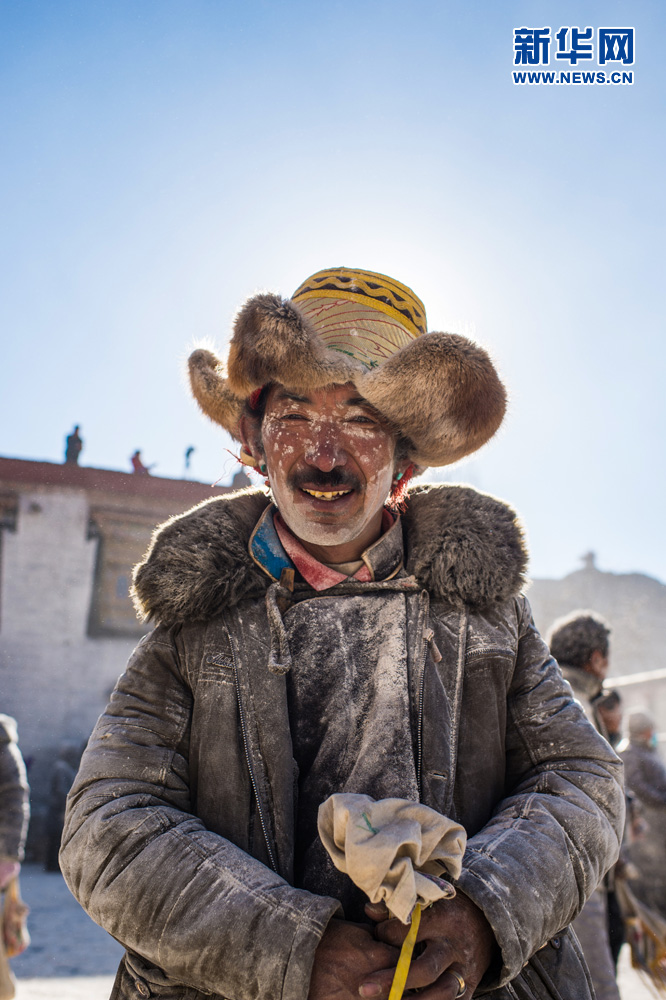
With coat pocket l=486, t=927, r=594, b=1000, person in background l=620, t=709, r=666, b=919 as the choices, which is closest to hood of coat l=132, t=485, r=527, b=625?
coat pocket l=486, t=927, r=594, b=1000

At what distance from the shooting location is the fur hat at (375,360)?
1.80 metres

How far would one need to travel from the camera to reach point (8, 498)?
Result: 11.8 meters

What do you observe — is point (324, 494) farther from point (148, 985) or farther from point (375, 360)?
point (148, 985)

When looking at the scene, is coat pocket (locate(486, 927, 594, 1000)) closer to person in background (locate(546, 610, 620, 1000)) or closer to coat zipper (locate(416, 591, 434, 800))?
coat zipper (locate(416, 591, 434, 800))

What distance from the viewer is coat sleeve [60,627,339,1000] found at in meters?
1.25

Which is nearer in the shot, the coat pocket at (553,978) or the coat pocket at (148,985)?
the coat pocket at (148,985)

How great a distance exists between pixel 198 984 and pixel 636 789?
554 cm

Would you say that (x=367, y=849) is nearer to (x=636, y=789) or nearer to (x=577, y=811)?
(x=577, y=811)

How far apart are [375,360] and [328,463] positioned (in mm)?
312

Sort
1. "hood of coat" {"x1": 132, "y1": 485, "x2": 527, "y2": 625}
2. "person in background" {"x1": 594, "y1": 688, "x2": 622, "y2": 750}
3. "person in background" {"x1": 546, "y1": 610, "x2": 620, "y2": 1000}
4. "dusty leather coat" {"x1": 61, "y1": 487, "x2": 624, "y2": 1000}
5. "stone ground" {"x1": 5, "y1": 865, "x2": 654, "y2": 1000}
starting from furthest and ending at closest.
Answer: "stone ground" {"x1": 5, "y1": 865, "x2": 654, "y2": 1000} < "person in background" {"x1": 594, "y1": 688, "x2": 622, "y2": 750} < "person in background" {"x1": 546, "y1": 610, "x2": 620, "y2": 1000} < "hood of coat" {"x1": 132, "y1": 485, "x2": 527, "y2": 625} < "dusty leather coat" {"x1": 61, "y1": 487, "x2": 624, "y2": 1000}

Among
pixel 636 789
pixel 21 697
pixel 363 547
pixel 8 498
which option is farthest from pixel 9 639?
pixel 363 547

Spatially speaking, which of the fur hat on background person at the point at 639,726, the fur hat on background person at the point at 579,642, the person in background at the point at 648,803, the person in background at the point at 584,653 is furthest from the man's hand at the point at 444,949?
the fur hat on background person at the point at 639,726

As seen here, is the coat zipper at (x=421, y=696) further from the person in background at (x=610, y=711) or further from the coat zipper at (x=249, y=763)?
the person in background at (x=610, y=711)

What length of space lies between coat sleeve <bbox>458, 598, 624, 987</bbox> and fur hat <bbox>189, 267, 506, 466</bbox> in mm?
532
